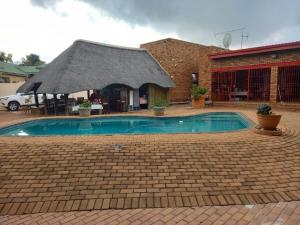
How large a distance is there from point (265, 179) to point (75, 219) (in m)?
3.51

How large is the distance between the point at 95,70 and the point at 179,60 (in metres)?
8.51

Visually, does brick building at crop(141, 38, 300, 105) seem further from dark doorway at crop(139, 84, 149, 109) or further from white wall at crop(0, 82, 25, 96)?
white wall at crop(0, 82, 25, 96)

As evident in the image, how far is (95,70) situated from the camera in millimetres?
16438

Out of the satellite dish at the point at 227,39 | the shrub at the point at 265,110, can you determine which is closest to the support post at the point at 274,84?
the satellite dish at the point at 227,39

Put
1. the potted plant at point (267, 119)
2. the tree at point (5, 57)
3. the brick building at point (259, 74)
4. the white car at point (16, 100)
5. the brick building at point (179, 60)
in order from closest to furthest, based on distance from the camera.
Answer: the potted plant at point (267, 119) → the brick building at point (259, 74) → the white car at point (16, 100) → the brick building at point (179, 60) → the tree at point (5, 57)

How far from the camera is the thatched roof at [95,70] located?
14.8 meters

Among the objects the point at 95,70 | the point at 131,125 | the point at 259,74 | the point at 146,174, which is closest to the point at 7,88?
the point at 95,70

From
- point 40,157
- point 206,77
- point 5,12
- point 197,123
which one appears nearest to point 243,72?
point 206,77

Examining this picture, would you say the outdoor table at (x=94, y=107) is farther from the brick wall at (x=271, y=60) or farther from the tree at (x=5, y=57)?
the tree at (x=5, y=57)

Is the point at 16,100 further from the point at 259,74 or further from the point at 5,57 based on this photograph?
the point at 5,57

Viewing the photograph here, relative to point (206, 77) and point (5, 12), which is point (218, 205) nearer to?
point (5, 12)

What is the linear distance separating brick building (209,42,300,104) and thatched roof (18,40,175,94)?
4061mm

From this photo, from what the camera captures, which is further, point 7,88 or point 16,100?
point 7,88

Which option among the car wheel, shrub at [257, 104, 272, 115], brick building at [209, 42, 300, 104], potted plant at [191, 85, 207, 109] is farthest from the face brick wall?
the car wheel
